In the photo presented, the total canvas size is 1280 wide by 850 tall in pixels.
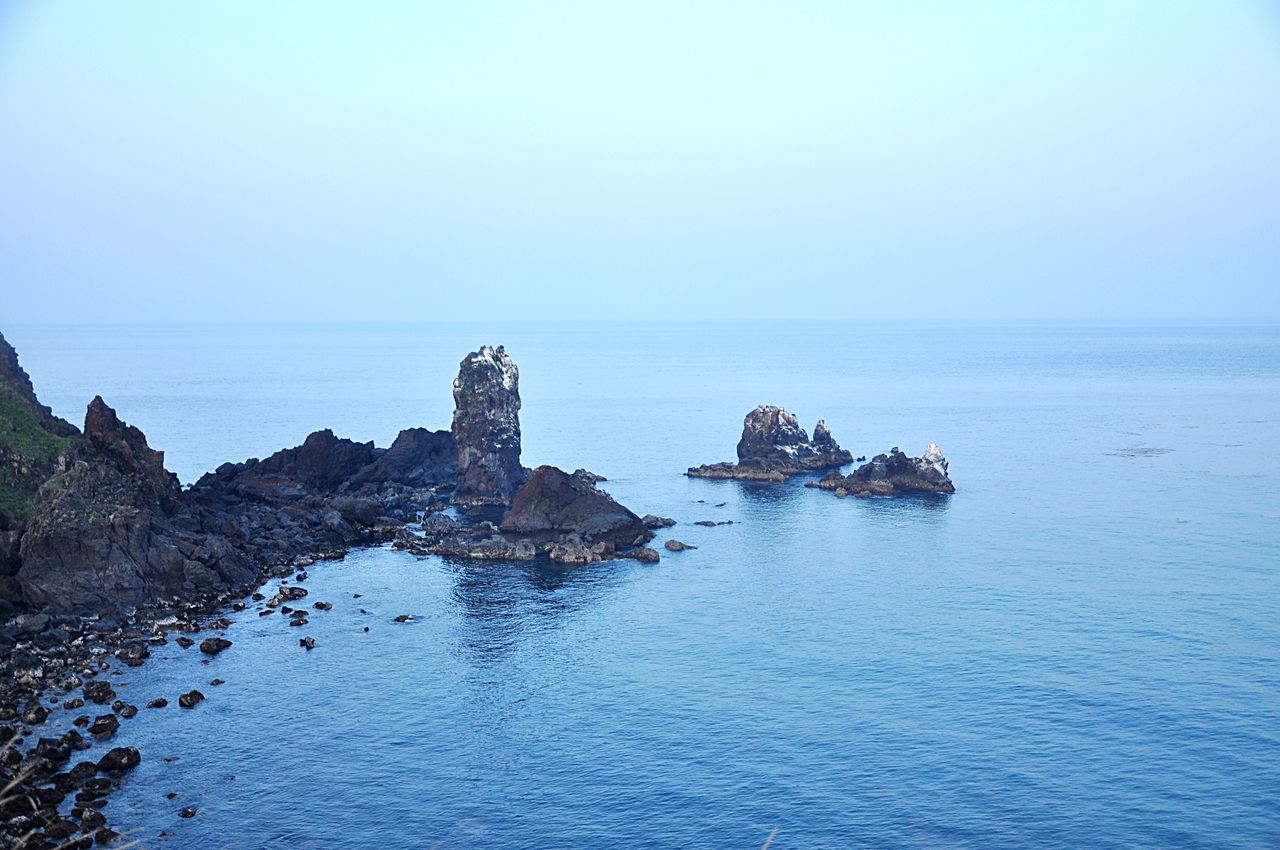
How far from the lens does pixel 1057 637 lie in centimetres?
8394

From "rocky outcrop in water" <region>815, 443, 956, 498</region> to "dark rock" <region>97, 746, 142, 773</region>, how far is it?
103496 millimetres

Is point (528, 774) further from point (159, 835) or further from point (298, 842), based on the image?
point (159, 835)

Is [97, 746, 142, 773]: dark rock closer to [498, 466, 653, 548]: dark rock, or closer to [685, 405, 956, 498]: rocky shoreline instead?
[498, 466, 653, 548]: dark rock

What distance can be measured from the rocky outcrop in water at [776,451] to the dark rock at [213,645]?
91.3 metres

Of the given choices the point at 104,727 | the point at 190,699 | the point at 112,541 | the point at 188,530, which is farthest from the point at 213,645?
the point at 188,530

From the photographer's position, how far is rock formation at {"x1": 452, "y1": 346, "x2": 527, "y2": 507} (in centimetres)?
14138

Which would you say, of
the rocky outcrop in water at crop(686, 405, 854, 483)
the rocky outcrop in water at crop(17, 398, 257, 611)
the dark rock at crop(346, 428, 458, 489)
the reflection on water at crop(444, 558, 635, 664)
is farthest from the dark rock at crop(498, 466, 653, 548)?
the rocky outcrop in water at crop(686, 405, 854, 483)

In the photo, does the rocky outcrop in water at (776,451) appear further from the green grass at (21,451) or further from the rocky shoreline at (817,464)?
the green grass at (21,451)

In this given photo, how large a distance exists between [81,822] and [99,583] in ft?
130

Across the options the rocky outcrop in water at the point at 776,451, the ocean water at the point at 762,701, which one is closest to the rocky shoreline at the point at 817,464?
the rocky outcrop in water at the point at 776,451

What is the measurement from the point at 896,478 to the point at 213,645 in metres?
97.9

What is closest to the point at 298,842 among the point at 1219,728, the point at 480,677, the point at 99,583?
the point at 480,677

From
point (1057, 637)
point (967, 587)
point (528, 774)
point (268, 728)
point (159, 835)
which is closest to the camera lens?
point (159, 835)

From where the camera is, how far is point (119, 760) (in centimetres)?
6128
